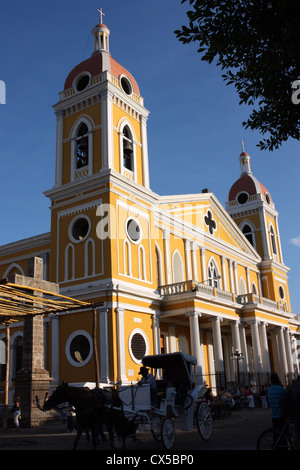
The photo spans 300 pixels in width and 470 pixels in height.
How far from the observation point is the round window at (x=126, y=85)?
1099 inches

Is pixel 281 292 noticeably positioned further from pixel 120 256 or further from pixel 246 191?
pixel 120 256

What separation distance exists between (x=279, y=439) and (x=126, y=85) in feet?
79.6

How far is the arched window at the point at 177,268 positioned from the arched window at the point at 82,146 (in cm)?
778

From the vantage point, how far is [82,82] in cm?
2766

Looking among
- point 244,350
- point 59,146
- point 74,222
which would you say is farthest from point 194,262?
point 59,146

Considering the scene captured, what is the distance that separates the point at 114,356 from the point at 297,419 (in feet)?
49.6

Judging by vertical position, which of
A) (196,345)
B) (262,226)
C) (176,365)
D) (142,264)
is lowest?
(176,365)

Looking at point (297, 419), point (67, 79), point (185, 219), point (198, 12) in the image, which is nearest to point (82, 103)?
point (67, 79)

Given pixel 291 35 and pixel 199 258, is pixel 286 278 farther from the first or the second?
pixel 291 35

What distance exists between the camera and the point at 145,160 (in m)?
27.9

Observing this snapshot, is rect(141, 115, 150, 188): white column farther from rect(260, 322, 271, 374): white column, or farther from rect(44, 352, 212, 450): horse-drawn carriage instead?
rect(44, 352, 212, 450): horse-drawn carriage

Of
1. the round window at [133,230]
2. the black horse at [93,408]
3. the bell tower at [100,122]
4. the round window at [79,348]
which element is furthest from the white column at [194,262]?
the black horse at [93,408]

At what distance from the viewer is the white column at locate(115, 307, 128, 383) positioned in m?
22.1
